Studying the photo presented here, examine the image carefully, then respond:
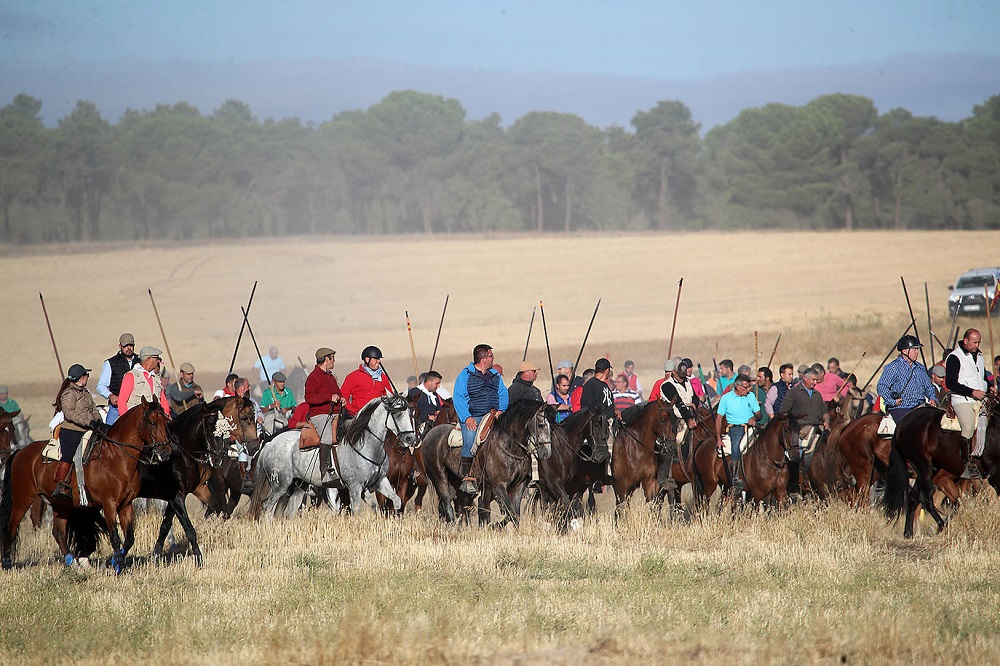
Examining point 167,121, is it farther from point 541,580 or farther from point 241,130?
point 541,580

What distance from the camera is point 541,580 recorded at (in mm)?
10906

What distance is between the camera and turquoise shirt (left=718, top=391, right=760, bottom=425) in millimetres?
15477

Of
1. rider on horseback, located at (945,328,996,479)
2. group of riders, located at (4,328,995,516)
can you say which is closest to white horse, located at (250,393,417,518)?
group of riders, located at (4,328,995,516)

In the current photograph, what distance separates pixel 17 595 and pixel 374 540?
155 inches

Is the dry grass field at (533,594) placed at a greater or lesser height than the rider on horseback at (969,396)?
lesser

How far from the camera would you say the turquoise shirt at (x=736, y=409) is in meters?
15.5

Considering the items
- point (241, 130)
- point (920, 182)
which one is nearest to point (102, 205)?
point (241, 130)

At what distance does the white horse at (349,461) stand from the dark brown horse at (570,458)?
1691 mm

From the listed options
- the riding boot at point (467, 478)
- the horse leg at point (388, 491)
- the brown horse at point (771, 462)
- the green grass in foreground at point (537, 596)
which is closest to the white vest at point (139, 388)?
the green grass in foreground at point (537, 596)

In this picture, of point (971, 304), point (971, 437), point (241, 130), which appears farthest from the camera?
point (241, 130)

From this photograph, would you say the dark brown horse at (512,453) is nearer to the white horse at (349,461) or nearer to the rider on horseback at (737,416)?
the white horse at (349,461)

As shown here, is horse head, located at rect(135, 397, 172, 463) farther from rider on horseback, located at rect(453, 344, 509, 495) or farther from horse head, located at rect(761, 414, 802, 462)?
horse head, located at rect(761, 414, 802, 462)

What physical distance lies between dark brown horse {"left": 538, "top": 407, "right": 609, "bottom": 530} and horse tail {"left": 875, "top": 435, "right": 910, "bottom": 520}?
333 centimetres

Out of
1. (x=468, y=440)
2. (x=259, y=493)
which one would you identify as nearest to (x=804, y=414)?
(x=468, y=440)
